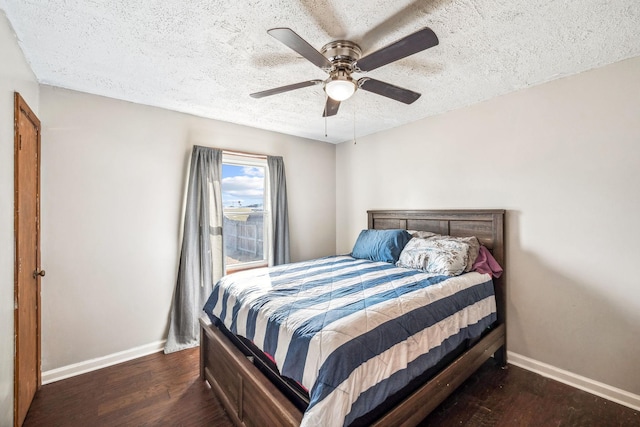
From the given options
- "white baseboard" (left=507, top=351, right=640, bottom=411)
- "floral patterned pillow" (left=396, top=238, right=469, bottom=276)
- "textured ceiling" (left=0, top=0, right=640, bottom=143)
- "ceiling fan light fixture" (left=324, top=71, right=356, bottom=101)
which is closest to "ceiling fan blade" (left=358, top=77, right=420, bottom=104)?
"ceiling fan light fixture" (left=324, top=71, right=356, bottom=101)

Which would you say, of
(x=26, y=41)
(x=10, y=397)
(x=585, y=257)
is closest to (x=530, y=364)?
(x=585, y=257)

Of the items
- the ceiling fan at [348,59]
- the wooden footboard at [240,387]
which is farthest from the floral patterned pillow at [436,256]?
the wooden footboard at [240,387]

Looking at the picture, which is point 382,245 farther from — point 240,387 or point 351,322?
point 240,387

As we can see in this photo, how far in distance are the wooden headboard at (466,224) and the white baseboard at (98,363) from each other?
2.92 metres

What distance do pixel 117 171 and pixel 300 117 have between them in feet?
6.23

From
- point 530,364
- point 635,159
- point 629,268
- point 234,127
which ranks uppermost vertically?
point 234,127

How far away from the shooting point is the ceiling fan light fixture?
5.51 ft

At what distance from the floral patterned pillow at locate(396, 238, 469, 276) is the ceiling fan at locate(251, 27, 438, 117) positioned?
1.34m

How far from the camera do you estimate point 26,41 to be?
1742mm

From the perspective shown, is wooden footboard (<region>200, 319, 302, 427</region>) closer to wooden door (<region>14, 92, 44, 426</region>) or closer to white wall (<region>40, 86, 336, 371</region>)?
white wall (<region>40, 86, 336, 371</region>)

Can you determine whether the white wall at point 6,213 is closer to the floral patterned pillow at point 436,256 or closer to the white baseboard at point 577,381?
the floral patterned pillow at point 436,256

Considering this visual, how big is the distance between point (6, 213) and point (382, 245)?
113 inches

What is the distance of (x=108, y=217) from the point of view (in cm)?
254

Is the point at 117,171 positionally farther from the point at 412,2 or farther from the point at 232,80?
the point at 412,2
